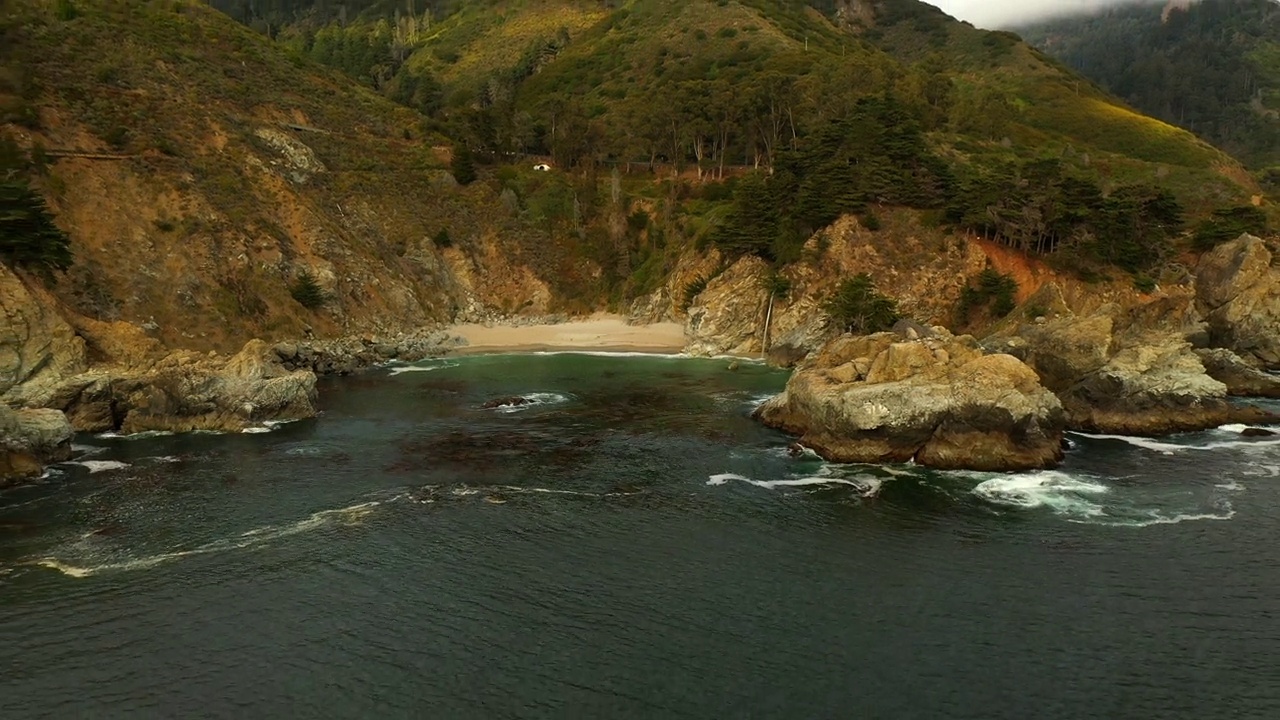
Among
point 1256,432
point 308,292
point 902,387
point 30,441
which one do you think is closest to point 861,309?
point 902,387

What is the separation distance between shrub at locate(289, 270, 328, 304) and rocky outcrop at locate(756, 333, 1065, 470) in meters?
70.4

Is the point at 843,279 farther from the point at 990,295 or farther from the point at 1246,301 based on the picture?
the point at 1246,301

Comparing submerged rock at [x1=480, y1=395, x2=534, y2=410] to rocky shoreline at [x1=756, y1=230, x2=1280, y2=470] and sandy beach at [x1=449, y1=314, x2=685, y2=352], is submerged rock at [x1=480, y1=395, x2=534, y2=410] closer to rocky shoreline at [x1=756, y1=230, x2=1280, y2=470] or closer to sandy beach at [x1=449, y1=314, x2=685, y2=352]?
rocky shoreline at [x1=756, y1=230, x2=1280, y2=470]

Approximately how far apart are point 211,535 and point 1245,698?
45.4 m

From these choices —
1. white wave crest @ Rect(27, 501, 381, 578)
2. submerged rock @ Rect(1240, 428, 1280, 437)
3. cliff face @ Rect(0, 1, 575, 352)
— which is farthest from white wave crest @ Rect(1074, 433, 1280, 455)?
cliff face @ Rect(0, 1, 575, 352)

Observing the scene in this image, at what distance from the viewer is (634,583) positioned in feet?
119

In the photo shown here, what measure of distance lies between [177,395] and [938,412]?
193 ft

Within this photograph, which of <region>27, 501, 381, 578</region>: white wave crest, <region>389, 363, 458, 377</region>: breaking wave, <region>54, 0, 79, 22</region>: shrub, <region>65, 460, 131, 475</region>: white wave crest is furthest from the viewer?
<region>54, 0, 79, 22</region>: shrub

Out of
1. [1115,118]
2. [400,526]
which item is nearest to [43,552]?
[400,526]

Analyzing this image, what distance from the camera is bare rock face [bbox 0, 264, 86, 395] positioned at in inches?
2480

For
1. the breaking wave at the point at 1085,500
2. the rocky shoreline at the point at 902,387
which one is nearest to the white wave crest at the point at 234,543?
the rocky shoreline at the point at 902,387

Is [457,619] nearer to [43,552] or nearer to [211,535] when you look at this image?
[211,535]

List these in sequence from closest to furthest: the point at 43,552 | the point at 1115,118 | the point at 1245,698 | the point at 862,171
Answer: the point at 1245,698, the point at 43,552, the point at 862,171, the point at 1115,118

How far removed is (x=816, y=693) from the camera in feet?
90.9
